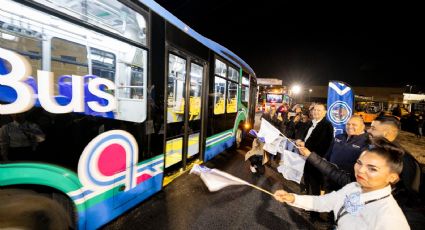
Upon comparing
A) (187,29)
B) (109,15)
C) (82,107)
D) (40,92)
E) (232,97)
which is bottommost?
(82,107)

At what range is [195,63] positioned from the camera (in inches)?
189

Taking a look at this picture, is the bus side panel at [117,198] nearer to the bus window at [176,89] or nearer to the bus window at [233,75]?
the bus window at [176,89]

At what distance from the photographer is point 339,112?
254 inches

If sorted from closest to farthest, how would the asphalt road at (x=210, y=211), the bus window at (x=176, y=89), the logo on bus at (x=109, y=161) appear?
the logo on bus at (x=109, y=161) < the asphalt road at (x=210, y=211) < the bus window at (x=176, y=89)

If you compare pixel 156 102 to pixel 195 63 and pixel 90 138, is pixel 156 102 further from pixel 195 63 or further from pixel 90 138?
pixel 195 63

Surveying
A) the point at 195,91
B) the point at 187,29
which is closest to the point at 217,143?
the point at 195,91

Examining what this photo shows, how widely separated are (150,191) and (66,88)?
1983 millimetres

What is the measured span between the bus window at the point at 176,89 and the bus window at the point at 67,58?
170 centimetres

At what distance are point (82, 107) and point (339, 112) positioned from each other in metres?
6.39

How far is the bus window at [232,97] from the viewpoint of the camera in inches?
270

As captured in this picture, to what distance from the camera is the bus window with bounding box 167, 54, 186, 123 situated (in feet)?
13.4

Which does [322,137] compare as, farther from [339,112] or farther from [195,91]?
[339,112]

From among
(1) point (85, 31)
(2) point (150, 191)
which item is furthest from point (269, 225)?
(1) point (85, 31)

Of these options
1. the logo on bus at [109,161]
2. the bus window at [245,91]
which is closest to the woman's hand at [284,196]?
the logo on bus at [109,161]
